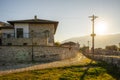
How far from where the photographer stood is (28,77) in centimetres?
1655

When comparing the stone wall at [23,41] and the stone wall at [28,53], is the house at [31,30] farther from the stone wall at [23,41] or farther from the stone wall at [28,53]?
the stone wall at [28,53]

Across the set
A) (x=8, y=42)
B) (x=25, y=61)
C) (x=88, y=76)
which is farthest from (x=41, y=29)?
(x=88, y=76)

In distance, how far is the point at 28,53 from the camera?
98.8 feet

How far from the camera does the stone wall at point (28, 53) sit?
95.9 ft

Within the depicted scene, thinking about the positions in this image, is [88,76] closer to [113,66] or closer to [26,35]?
[113,66]

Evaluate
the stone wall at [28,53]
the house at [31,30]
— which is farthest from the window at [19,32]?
the stone wall at [28,53]

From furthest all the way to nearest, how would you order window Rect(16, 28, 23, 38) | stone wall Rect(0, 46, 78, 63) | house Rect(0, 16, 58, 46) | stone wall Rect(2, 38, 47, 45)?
window Rect(16, 28, 23, 38) < house Rect(0, 16, 58, 46) < stone wall Rect(2, 38, 47, 45) < stone wall Rect(0, 46, 78, 63)

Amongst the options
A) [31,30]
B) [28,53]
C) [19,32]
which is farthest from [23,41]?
[28,53]

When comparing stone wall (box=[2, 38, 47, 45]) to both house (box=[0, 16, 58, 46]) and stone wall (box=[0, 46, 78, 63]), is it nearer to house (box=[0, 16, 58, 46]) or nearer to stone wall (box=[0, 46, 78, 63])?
house (box=[0, 16, 58, 46])

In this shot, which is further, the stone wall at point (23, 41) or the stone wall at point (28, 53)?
the stone wall at point (23, 41)

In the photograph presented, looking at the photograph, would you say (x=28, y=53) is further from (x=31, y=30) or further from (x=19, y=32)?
(x=31, y=30)

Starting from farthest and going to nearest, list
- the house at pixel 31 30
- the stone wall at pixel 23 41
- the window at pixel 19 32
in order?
the window at pixel 19 32 → the house at pixel 31 30 → the stone wall at pixel 23 41

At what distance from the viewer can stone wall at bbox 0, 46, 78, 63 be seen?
1150 inches

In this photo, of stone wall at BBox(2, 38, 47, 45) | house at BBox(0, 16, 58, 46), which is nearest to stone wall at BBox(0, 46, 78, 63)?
stone wall at BBox(2, 38, 47, 45)
